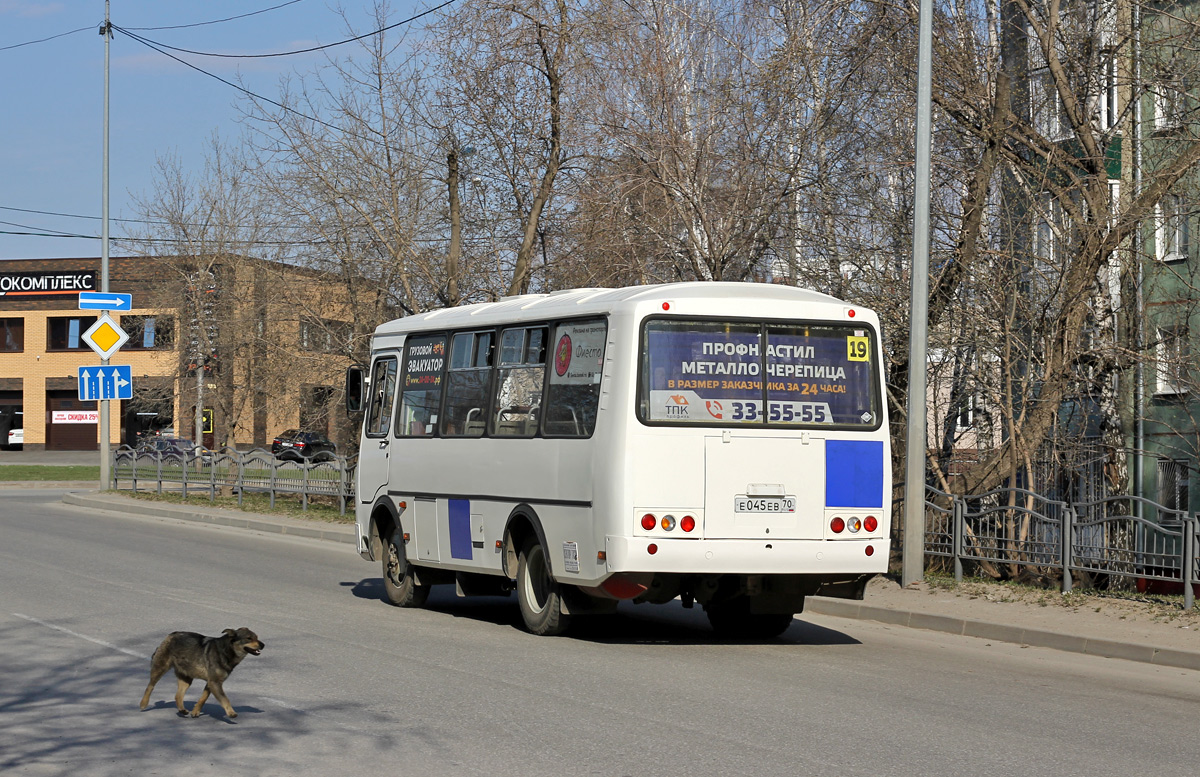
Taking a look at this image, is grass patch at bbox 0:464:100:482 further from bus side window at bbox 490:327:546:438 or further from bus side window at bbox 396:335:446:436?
bus side window at bbox 490:327:546:438

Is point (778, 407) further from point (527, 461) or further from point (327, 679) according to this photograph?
point (327, 679)

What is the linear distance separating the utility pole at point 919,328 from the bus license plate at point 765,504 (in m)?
4.56

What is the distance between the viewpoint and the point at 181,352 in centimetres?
4053

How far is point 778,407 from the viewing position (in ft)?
38.0

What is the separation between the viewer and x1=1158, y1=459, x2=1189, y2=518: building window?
837 inches

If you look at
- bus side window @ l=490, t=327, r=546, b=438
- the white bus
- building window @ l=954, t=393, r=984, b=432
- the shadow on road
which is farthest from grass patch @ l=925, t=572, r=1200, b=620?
bus side window @ l=490, t=327, r=546, b=438

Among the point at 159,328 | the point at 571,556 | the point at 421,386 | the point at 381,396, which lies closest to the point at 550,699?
the point at 571,556

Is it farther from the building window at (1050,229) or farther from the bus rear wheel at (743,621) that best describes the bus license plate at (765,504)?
the building window at (1050,229)

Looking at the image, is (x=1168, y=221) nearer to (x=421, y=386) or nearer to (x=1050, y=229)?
(x=1050, y=229)

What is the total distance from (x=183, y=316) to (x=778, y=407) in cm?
3153

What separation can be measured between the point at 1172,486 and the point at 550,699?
51.6 ft

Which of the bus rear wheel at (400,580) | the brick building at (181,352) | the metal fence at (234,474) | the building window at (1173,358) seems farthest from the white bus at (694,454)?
the brick building at (181,352)

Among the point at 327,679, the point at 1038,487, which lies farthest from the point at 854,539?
the point at 1038,487

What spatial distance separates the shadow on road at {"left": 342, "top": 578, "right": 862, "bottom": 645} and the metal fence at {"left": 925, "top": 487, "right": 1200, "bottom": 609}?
318 cm
